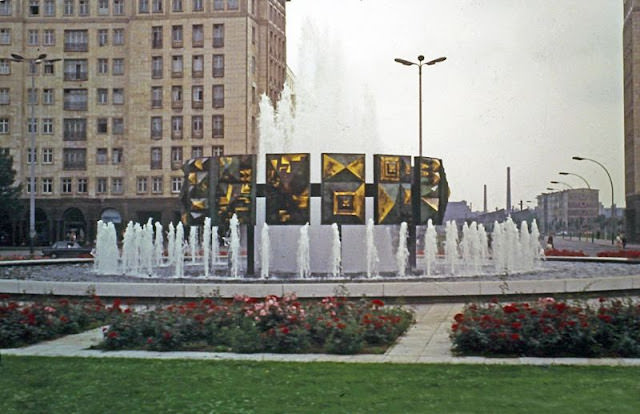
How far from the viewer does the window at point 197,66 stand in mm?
72562

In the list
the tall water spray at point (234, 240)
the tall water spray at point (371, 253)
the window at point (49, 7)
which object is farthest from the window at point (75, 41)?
the tall water spray at point (371, 253)

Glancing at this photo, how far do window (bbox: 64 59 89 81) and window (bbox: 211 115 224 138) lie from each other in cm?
1230

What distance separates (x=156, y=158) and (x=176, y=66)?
27.5 ft

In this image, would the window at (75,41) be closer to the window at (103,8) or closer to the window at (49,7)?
the window at (49,7)

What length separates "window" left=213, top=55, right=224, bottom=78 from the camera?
72.2 metres

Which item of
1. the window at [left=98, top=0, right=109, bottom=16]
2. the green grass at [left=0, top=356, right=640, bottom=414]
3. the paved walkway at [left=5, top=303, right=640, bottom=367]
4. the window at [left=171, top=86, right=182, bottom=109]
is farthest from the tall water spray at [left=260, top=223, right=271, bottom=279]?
the window at [left=98, top=0, right=109, bottom=16]

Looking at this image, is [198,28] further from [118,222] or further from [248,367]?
[248,367]

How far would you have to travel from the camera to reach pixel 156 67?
73.0 m

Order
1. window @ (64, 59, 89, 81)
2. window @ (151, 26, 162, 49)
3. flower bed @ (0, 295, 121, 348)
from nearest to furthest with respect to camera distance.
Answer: flower bed @ (0, 295, 121, 348) → window @ (151, 26, 162, 49) → window @ (64, 59, 89, 81)

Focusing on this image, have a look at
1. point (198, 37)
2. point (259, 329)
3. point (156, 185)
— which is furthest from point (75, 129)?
point (259, 329)

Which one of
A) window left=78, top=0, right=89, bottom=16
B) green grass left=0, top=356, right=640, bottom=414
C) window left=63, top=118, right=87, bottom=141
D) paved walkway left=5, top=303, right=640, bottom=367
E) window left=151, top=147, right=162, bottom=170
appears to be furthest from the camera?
window left=78, top=0, right=89, bottom=16

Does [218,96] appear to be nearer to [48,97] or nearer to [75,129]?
[75,129]

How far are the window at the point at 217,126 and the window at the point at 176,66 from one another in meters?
5.13

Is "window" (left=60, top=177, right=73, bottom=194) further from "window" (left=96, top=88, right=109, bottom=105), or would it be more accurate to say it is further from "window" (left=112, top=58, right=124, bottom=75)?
"window" (left=112, top=58, right=124, bottom=75)
